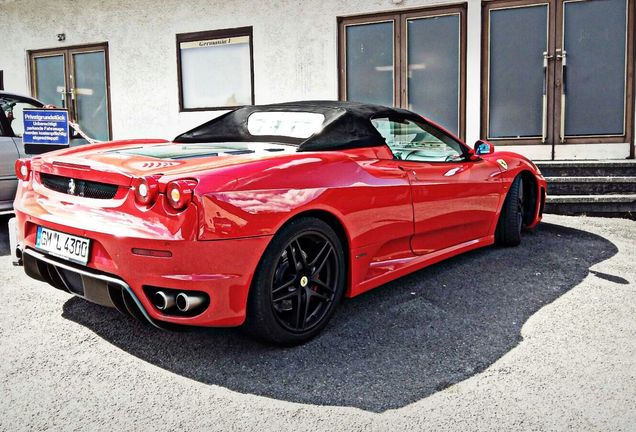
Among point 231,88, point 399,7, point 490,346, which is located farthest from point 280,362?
point 231,88

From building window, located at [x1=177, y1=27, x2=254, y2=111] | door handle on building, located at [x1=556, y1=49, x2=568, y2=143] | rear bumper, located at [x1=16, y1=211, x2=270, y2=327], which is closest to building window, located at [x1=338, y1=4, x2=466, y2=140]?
door handle on building, located at [x1=556, y1=49, x2=568, y2=143]

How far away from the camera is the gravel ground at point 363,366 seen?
8.19 ft

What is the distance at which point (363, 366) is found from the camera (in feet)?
9.82

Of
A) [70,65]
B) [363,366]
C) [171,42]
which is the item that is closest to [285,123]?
[363,366]

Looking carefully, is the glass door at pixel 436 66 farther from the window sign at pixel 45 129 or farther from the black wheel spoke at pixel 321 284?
the black wheel spoke at pixel 321 284

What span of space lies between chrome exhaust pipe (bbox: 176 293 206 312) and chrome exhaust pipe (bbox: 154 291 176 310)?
3 centimetres

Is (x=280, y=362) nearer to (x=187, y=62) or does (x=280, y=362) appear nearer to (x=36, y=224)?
(x=36, y=224)

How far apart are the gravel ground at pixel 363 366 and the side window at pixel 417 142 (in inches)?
35.9

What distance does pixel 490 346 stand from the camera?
3.26 metres

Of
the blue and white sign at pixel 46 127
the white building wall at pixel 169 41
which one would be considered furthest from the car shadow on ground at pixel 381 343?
the white building wall at pixel 169 41

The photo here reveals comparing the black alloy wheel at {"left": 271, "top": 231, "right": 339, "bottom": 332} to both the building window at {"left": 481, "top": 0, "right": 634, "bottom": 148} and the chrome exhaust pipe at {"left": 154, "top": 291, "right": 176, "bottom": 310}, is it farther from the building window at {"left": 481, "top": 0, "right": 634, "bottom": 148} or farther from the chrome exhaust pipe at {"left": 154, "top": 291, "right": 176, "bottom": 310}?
the building window at {"left": 481, "top": 0, "right": 634, "bottom": 148}

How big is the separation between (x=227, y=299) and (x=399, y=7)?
7.05 metres

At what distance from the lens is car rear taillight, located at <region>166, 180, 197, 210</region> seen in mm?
2723

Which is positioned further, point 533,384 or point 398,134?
point 398,134
